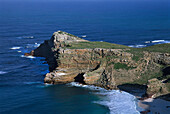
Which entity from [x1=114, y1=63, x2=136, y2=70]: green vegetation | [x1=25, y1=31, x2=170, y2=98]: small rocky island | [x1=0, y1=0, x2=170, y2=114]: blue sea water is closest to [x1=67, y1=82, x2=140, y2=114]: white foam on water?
[x1=0, y1=0, x2=170, y2=114]: blue sea water

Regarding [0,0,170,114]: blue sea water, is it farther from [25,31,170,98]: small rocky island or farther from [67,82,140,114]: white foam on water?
[25,31,170,98]: small rocky island

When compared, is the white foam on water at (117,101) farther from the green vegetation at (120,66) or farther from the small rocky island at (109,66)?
the green vegetation at (120,66)

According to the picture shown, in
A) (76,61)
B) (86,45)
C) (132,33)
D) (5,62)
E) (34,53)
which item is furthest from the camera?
(132,33)

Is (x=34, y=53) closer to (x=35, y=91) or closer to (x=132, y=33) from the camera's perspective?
(x=35, y=91)

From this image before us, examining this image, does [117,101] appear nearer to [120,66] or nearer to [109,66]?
[120,66]

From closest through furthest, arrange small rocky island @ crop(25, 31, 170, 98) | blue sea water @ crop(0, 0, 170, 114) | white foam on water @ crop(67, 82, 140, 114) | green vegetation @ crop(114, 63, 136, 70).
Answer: white foam on water @ crop(67, 82, 140, 114), blue sea water @ crop(0, 0, 170, 114), small rocky island @ crop(25, 31, 170, 98), green vegetation @ crop(114, 63, 136, 70)

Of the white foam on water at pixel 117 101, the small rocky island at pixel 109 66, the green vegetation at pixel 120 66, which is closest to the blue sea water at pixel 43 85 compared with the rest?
the white foam on water at pixel 117 101

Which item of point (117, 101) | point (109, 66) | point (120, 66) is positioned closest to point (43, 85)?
point (109, 66)

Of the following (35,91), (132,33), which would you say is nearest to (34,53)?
(35,91)
